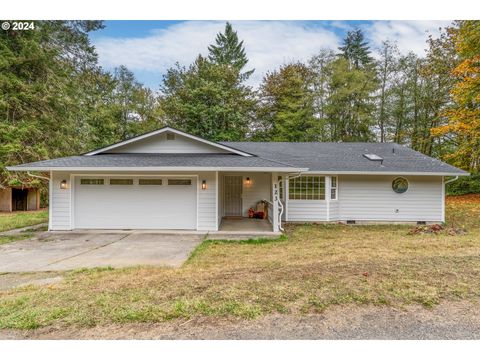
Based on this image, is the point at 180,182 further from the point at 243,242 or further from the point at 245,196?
the point at 245,196

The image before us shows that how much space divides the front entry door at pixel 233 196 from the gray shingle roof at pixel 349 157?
1.62m

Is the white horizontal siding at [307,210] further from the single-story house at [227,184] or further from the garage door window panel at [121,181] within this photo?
the garage door window panel at [121,181]

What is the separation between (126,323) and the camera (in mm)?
2873

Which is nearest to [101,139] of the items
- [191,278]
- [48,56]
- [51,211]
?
[48,56]

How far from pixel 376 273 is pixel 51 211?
920cm

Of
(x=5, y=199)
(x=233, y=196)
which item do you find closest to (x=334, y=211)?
(x=233, y=196)

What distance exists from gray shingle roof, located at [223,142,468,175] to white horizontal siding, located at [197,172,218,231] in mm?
3745

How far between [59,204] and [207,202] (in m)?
4.66

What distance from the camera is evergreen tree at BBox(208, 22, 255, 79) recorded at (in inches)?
1075

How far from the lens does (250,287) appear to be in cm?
374

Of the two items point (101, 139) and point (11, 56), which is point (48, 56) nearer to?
point (11, 56)

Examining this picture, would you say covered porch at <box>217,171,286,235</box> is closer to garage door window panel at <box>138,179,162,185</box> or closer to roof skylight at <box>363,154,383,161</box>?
garage door window panel at <box>138,179,162,185</box>

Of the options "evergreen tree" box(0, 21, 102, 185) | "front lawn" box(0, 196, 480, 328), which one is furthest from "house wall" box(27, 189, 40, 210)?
"front lawn" box(0, 196, 480, 328)

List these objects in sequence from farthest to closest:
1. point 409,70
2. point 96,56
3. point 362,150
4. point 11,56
A: point 409,70 → point 96,56 → point 11,56 → point 362,150
